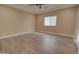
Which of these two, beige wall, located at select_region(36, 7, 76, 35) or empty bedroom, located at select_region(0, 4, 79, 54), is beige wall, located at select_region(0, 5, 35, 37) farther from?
beige wall, located at select_region(36, 7, 76, 35)

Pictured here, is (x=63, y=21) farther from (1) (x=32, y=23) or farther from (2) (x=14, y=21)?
(2) (x=14, y=21)

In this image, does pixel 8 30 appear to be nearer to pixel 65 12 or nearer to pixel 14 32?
pixel 14 32

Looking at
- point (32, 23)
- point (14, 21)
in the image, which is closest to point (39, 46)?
point (32, 23)

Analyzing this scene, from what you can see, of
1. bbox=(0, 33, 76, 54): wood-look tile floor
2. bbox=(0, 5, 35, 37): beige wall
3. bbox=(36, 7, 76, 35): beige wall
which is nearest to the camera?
bbox=(0, 33, 76, 54): wood-look tile floor

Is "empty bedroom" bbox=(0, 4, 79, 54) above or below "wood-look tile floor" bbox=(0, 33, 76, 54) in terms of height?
above

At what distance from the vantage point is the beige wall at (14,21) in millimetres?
4023

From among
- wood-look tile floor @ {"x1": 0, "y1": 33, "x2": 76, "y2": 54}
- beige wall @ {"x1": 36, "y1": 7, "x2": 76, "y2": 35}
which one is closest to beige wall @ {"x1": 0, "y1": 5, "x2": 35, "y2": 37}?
beige wall @ {"x1": 36, "y1": 7, "x2": 76, "y2": 35}

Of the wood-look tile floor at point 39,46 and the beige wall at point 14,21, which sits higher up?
the beige wall at point 14,21

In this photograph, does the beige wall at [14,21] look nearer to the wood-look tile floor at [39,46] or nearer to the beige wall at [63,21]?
the beige wall at [63,21]

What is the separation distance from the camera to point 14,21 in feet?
14.6

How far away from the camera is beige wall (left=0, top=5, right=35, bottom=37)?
13.2 feet

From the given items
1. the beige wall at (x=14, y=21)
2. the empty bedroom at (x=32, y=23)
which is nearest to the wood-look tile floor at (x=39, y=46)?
the empty bedroom at (x=32, y=23)

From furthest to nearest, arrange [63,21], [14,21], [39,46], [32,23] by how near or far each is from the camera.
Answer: [14,21] → [32,23] → [63,21] → [39,46]
